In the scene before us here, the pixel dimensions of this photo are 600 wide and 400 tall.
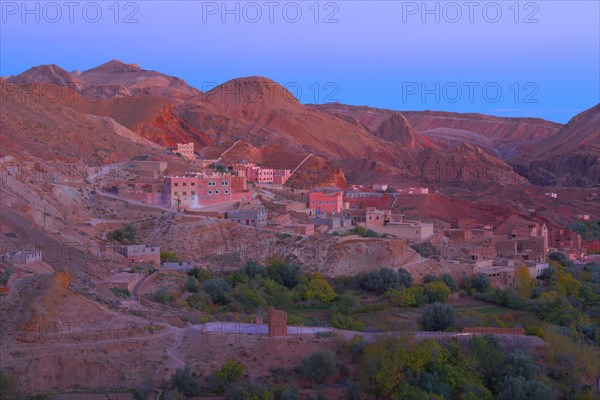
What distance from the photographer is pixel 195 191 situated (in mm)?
33438

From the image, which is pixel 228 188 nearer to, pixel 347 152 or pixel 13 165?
pixel 13 165

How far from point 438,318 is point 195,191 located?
15401 mm

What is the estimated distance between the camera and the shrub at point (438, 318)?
20.3m

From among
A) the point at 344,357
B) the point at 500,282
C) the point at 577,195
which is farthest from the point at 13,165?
the point at 577,195

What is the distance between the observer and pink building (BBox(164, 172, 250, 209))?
109ft

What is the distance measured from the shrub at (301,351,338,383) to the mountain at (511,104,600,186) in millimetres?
59728

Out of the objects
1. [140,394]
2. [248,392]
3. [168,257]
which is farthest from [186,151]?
[140,394]

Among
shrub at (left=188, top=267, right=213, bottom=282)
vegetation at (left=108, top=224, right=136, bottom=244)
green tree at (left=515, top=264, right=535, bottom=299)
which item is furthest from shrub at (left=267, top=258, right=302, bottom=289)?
green tree at (left=515, top=264, right=535, bottom=299)

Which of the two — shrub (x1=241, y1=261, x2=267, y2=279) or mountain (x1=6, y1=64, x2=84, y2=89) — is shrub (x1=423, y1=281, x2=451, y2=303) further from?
mountain (x1=6, y1=64, x2=84, y2=89)

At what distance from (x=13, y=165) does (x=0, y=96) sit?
37.6 ft

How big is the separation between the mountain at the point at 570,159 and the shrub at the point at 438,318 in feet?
177

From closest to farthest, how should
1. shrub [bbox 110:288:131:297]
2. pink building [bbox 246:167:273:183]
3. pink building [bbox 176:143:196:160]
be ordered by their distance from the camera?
shrub [bbox 110:288:131:297] < pink building [bbox 246:167:273:183] < pink building [bbox 176:143:196:160]

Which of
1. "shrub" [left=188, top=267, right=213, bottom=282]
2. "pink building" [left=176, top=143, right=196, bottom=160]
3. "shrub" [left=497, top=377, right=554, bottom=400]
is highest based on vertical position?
"pink building" [left=176, top=143, right=196, bottom=160]

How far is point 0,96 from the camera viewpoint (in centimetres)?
4378
